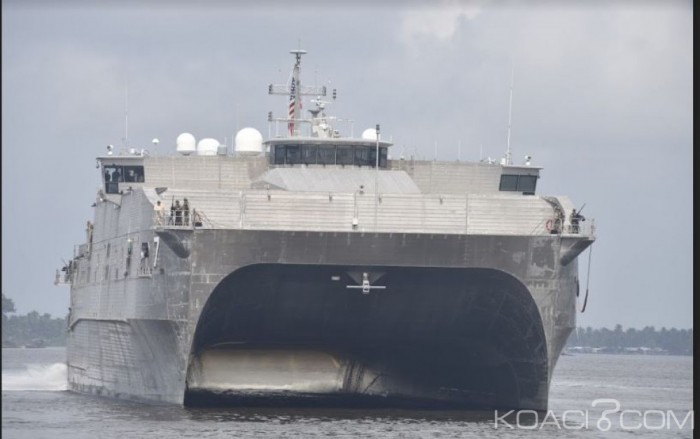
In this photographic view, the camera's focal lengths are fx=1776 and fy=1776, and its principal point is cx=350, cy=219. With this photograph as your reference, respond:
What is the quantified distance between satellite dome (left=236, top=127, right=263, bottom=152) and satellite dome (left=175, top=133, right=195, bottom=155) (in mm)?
2076

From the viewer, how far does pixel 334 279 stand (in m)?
46.2

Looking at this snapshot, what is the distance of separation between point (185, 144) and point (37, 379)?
18.9m

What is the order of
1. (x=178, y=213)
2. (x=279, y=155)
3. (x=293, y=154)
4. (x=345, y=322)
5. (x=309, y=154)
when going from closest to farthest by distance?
(x=178, y=213) → (x=345, y=322) → (x=309, y=154) → (x=293, y=154) → (x=279, y=155)

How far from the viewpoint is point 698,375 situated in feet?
80.4

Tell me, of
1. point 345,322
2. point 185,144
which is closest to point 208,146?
point 185,144

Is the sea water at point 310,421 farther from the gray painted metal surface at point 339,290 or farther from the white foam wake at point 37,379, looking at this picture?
the white foam wake at point 37,379

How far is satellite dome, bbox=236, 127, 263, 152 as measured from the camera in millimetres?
56375

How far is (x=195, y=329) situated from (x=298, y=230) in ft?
12.2

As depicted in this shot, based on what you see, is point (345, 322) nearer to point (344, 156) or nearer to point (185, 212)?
point (344, 156)

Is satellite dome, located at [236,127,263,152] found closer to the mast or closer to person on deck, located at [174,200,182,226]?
the mast

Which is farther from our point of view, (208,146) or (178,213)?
(208,146)

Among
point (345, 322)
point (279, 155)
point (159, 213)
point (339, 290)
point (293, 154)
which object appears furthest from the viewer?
point (279, 155)

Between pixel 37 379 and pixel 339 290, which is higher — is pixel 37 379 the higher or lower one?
the lower one

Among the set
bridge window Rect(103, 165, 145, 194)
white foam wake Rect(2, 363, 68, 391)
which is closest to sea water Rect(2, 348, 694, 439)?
bridge window Rect(103, 165, 145, 194)
